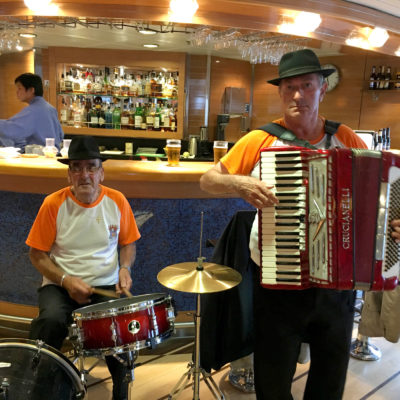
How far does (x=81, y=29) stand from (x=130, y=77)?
4.74 ft

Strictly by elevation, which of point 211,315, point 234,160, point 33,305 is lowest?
point 33,305

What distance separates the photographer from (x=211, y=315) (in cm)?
220

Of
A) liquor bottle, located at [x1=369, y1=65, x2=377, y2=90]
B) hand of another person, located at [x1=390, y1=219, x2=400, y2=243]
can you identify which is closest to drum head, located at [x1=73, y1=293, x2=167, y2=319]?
hand of another person, located at [x1=390, y1=219, x2=400, y2=243]

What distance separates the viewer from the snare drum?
1648 mm

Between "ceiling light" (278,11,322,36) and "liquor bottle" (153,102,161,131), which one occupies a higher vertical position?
"ceiling light" (278,11,322,36)

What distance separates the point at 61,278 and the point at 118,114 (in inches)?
189

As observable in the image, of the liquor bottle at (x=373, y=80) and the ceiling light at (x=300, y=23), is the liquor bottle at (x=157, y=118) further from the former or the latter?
the liquor bottle at (x=373, y=80)

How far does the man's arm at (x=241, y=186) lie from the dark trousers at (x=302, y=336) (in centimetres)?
39

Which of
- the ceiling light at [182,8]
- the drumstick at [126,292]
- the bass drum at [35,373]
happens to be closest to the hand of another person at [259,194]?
the drumstick at [126,292]

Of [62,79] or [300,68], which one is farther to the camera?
[62,79]

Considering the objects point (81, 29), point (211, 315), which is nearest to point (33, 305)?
point (211, 315)

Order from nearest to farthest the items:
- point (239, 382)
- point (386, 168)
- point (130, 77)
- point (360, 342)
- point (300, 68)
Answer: point (386, 168) < point (300, 68) < point (239, 382) < point (360, 342) < point (130, 77)

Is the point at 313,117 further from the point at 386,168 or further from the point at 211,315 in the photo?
the point at 211,315

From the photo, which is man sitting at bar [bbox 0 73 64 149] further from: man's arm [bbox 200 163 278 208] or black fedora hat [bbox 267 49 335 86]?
black fedora hat [bbox 267 49 335 86]
